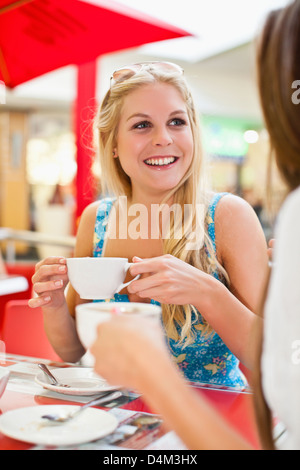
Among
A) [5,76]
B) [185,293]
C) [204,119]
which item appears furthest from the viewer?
[5,76]

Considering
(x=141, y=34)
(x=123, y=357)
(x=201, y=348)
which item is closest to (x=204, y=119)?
(x=201, y=348)

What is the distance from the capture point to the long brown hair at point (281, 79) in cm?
66

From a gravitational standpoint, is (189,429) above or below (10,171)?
Result: below

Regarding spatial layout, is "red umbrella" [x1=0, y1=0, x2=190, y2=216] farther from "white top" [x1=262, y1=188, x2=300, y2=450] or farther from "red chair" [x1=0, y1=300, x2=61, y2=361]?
"white top" [x1=262, y1=188, x2=300, y2=450]

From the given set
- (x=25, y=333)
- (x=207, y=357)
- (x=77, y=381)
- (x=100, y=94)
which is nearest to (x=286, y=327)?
(x=77, y=381)

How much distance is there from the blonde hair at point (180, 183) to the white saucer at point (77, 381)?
1.18ft

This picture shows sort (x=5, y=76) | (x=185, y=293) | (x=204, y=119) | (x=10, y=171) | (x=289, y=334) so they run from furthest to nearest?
(x=10, y=171) → (x=5, y=76) → (x=204, y=119) → (x=185, y=293) → (x=289, y=334)

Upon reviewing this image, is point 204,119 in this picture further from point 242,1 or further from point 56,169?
point 56,169

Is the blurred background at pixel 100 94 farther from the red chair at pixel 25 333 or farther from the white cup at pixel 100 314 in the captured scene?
the white cup at pixel 100 314

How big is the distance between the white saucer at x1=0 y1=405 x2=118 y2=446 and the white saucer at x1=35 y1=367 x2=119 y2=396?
0.11 meters

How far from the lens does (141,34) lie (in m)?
2.59

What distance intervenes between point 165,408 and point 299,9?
21.0 inches

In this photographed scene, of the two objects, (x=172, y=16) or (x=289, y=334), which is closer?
(x=289, y=334)

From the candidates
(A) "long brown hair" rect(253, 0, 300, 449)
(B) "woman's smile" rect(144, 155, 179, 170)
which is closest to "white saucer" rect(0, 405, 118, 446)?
(A) "long brown hair" rect(253, 0, 300, 449)
